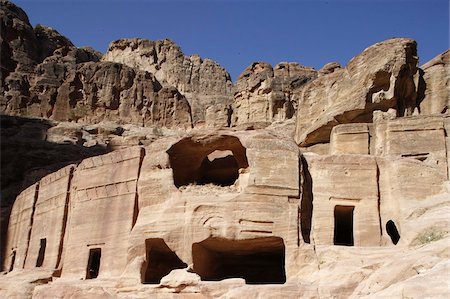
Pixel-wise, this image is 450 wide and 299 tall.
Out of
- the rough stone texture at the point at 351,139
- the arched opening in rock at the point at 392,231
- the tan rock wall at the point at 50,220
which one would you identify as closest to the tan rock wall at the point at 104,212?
the tan rock wall at the point at 50,220

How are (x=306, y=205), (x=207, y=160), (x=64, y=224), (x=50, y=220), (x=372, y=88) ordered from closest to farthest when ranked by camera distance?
1. (x=306, y=205)
2. (x=64, y=224)
3. (x=207, y=160)
4. (x=50, y=220)
5. (x=372, y=88)

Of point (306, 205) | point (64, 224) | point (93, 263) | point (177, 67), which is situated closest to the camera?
point (306, 205)

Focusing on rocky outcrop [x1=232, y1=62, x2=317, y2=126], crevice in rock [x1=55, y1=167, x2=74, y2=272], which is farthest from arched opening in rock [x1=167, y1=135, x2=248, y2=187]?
rocky outcrop [x1=232, y1=62, x2=317, y2=126]

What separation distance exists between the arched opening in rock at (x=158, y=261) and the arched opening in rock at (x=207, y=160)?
3.06 meters

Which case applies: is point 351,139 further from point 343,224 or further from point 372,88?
point 372,88

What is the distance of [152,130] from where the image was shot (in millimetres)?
58531

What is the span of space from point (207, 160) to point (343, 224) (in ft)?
→ 21.0

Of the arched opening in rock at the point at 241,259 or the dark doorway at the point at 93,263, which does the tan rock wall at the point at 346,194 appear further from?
the dark doorway at the point at 93,263

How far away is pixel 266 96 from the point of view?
61938 millimetres

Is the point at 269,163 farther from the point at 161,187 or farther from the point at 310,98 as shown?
the point at 310,98

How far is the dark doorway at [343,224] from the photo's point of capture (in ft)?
71.0

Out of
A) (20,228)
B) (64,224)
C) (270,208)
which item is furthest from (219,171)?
(20,228)

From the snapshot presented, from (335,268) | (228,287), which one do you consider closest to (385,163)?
(335,268)

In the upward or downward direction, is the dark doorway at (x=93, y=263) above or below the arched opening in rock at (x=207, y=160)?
below
